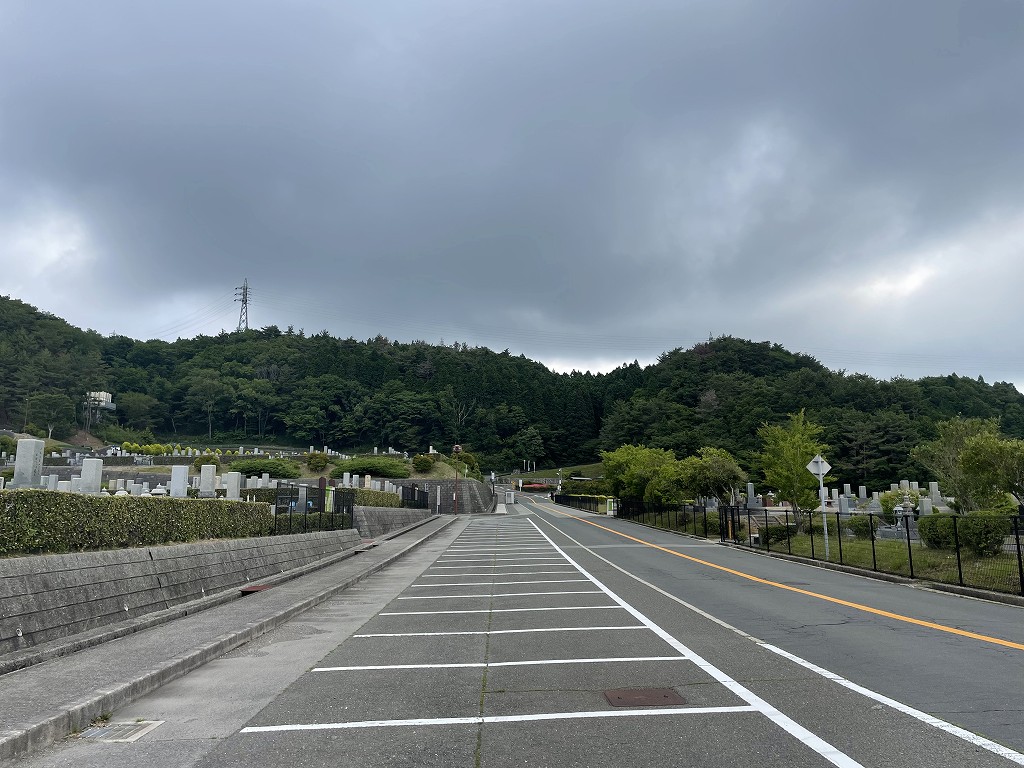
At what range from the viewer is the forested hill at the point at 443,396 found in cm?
11650

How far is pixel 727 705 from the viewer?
19.5 feet

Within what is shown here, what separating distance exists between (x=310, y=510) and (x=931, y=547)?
2030 cm

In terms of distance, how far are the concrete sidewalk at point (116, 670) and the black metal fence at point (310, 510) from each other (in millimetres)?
6968

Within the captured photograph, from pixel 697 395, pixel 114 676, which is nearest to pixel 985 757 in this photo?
pixel 114 676

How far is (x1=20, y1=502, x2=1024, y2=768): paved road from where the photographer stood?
489 cm

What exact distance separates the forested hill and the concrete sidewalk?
99.9m

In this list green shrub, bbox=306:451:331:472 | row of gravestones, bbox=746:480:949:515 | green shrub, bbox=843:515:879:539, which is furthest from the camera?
green shrub, bbox=306:451:331:472

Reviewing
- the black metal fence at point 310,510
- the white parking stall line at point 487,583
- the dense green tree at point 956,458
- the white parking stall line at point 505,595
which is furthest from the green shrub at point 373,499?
the dense green tree at point 956,458

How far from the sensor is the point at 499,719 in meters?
5.66

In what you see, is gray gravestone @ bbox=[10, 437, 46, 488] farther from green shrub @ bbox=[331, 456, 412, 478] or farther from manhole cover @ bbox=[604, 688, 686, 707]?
green shrub @ bbox=[331, 456, 412, 478]

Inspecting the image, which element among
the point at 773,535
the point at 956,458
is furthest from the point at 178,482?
the point at 956,458

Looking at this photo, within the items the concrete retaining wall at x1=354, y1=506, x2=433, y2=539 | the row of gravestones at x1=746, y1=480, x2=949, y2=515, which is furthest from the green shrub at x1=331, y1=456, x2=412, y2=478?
the row of gravestones at x1=746, y1=480, x2=949, y2=515

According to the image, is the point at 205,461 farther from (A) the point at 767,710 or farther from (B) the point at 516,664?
(A) the point at 767,710

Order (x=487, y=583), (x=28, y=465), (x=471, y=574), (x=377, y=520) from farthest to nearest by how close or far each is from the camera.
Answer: (x=377, y=520) → (x=471, y=574) → (x=487, y=583) → (x=28, y=465)
